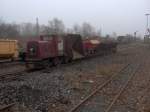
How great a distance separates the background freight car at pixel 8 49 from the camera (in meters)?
26.1

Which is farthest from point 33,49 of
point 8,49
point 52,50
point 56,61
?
point 8,49

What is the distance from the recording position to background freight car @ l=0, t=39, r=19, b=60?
2613 cm

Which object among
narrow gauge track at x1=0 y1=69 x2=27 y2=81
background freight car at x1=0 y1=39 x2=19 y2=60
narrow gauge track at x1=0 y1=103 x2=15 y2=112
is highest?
background freight car at x1=0 y1=39 x2=19 y2=60

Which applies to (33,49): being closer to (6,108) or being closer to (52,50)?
(52,50)

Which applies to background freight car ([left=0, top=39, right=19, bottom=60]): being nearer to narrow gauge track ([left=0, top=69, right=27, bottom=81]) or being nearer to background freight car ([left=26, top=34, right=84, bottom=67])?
background freight car ([left=26, top=34, right=84, bottom=67])

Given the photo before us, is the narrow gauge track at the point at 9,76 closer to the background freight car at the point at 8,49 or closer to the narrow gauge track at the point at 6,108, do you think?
the narrow gauge track at the point at 6,108

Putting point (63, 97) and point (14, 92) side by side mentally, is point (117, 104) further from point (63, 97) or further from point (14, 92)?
point (14, 92)

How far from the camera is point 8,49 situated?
87.2 ft

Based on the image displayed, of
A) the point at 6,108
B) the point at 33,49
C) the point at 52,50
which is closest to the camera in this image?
the point at 6,108

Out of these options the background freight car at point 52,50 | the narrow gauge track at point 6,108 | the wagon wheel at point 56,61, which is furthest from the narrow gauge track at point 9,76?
the narrow gauge track at point 6,108

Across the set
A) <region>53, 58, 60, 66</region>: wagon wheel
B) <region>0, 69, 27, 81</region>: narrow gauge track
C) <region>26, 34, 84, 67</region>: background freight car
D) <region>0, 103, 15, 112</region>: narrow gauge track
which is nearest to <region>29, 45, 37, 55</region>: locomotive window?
<region>26, 34, 84, 67</region>: background freight car

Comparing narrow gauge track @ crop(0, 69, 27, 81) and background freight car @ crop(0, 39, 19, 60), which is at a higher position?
background freight car @ crop(0, 39, 19, 60)

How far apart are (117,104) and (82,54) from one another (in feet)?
69.2

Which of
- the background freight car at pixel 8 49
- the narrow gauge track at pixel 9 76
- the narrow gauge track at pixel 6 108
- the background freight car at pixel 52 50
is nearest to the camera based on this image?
the narrow gauge track at pixel 6 108
